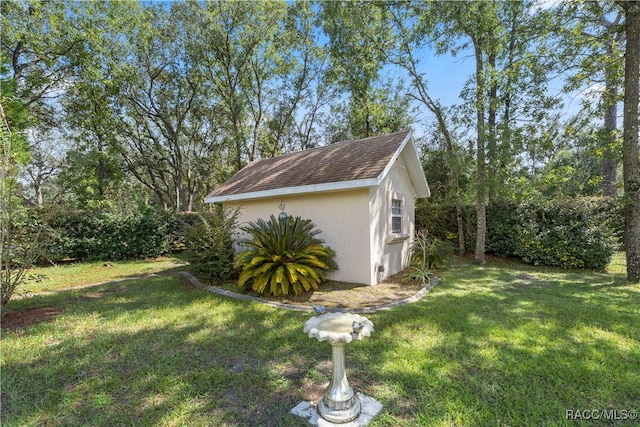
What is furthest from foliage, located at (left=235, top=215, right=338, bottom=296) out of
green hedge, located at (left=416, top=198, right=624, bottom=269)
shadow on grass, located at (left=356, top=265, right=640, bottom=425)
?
green hedge, located at (left=416, top=198, right=624, bottom=269)

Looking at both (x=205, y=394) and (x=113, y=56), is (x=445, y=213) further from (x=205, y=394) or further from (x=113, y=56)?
(x=113, y=56)

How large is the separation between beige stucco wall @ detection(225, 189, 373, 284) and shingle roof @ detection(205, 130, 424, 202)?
0.45 metres

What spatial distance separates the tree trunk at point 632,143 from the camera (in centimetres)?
602

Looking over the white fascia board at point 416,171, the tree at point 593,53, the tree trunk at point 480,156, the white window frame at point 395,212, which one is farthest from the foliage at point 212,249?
the tree at point 593,53

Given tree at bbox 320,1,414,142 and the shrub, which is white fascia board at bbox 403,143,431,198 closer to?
the shrub

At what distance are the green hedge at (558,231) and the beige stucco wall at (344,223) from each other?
20.4ft

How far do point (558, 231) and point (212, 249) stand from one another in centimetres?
1036

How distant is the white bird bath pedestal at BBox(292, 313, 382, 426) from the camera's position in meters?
2.25

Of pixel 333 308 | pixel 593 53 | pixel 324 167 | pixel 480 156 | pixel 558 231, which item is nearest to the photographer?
pixel 333 308

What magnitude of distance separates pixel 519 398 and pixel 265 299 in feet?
14.6

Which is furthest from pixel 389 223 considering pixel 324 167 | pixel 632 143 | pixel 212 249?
pixel 632 143

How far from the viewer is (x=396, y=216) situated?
27.1 ft

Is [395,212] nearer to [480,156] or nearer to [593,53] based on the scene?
[480,156]

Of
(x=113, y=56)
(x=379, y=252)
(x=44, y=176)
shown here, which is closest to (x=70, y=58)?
(x=113, y=56)
